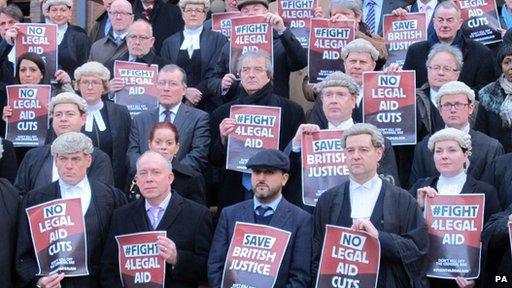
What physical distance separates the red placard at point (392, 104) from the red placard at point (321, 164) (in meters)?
0.99

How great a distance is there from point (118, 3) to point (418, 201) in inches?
200

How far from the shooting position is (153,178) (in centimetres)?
1009

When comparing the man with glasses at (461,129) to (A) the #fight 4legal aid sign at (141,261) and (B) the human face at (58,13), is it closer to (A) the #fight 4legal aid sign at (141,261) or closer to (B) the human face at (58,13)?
(A) the #fight 4legal aid sign at (141,261)

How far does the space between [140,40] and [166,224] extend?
3.53 meters

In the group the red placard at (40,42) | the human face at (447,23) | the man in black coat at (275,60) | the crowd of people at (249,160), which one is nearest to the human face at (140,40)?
the crowd of people at (249,160)

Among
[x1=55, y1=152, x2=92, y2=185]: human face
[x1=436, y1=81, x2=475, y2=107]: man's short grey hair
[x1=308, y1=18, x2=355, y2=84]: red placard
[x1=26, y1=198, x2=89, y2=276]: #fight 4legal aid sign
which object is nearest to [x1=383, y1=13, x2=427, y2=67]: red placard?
[x1=308, y1=18, x2=355, y2=84]: red placard

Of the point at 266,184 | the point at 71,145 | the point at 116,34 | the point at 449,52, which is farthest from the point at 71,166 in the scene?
the point at 116,34

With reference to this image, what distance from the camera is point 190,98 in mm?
12734

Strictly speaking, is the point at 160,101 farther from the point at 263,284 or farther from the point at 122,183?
the point at 263,284

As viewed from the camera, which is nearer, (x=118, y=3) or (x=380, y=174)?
(x=380, y=174)

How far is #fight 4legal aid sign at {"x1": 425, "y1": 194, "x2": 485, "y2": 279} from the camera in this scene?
975 cm

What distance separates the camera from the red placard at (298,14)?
13.7 m

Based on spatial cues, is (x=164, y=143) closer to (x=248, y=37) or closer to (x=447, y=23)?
(x=248, y=37)

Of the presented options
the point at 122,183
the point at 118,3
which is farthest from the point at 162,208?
the point at 118,3
